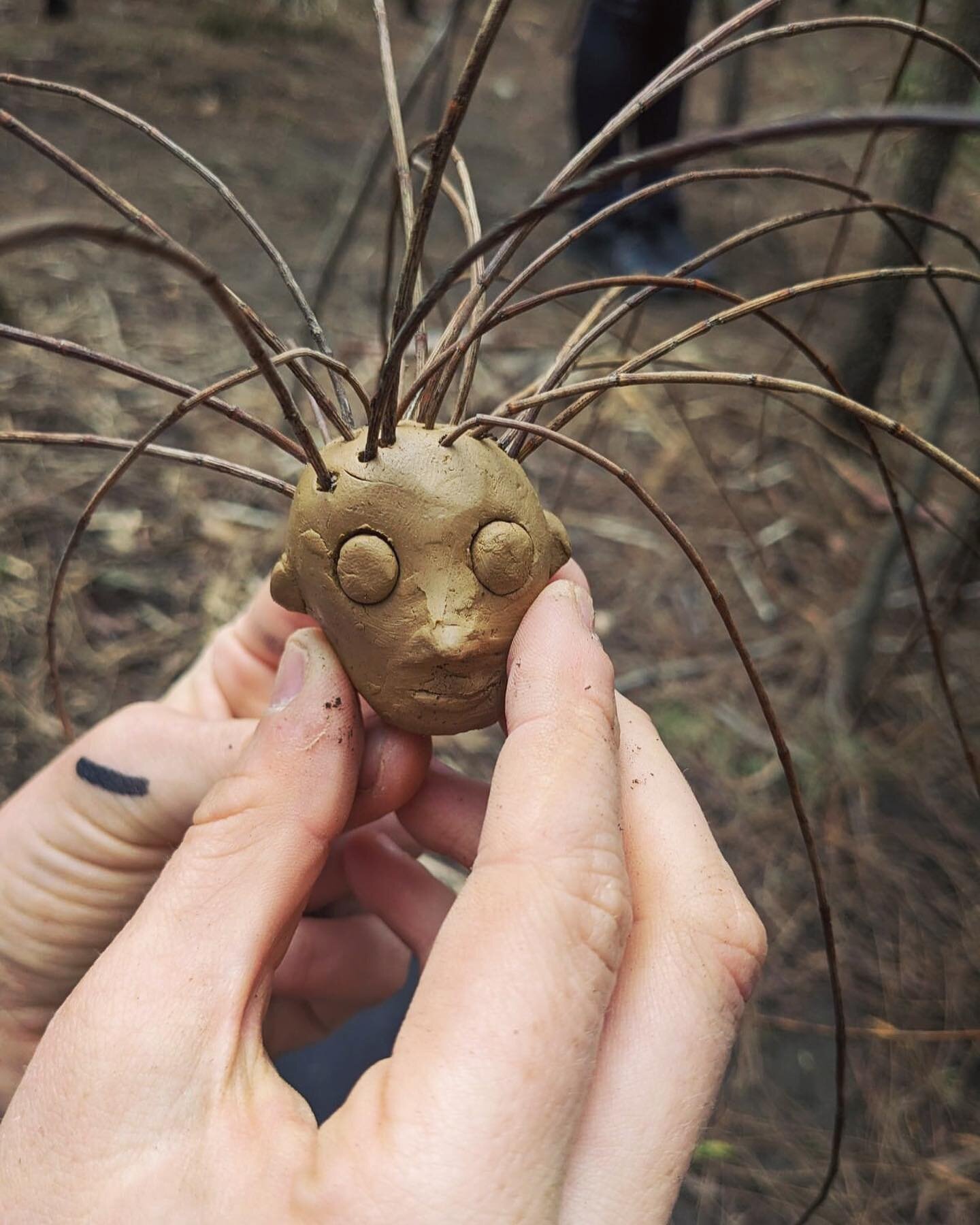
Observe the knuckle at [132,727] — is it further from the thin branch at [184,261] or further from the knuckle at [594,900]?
the knuckle at [594,900]

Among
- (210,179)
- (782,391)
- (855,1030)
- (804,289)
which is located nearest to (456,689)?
(782,391)

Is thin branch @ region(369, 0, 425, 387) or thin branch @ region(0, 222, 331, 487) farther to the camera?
thin branch @ region(369, 0, 425, 387)

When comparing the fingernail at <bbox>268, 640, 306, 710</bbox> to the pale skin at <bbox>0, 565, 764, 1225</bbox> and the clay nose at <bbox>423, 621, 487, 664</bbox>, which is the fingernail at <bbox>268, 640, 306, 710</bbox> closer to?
the pale skin at <bbox>0, 565, 764, 1225</bbox>

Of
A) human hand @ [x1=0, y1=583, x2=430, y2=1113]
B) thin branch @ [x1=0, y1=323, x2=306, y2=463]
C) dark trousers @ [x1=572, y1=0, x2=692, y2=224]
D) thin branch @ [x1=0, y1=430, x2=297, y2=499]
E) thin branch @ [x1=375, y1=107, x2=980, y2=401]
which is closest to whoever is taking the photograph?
thin branch @ [x1=375, y1=107, x2=980, y2=401]

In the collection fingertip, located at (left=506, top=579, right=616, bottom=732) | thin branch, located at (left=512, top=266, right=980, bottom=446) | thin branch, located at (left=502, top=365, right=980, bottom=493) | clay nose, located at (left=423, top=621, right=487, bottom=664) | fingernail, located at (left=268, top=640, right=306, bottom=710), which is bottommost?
fingernail, located at (left=268, top=640, right=306, bottom=710)

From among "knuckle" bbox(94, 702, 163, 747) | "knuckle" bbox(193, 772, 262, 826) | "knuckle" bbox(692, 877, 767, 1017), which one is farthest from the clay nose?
"knuckle" bbox(94, 702, 163, 747)

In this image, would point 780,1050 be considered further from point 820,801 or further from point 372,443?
point 372,443

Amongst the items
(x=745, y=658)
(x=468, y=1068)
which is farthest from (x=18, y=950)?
(x=745, y=658)
